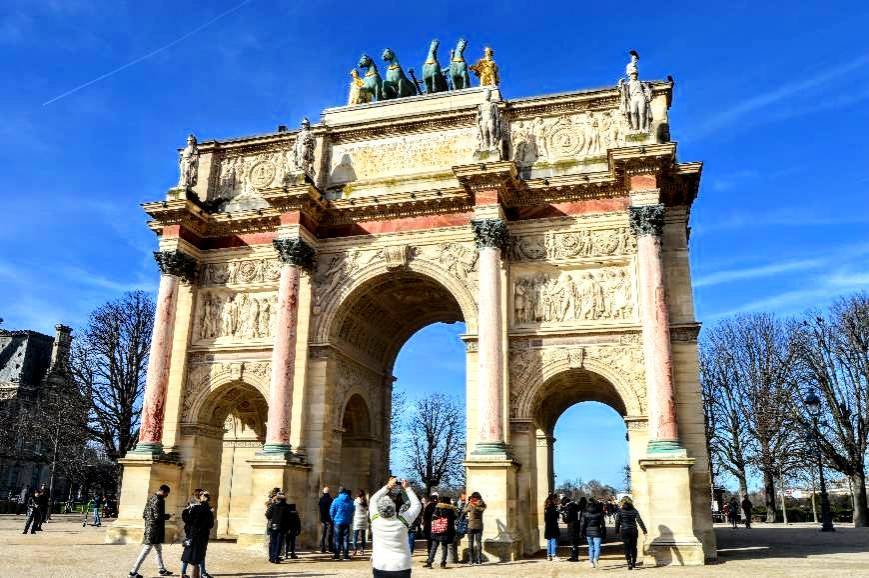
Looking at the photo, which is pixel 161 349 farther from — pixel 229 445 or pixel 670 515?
pixel 670 515

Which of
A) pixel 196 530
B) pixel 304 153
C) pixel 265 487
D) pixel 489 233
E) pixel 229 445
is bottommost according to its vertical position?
pixel 196 530

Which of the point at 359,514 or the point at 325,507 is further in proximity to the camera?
the point at 325,507

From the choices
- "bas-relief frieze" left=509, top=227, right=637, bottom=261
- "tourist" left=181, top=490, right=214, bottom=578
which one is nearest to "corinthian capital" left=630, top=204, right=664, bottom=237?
"bas-relief frieze" left=509, top=227, right=637, bottom=261

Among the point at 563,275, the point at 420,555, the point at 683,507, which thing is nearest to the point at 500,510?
the point at 420,555

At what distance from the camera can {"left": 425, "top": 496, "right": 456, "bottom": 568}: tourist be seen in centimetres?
1497

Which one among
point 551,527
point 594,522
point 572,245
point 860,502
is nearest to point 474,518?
point 551,527

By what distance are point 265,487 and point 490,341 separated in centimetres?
714

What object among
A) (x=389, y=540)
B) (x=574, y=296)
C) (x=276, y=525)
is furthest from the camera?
(x=574, y=296)

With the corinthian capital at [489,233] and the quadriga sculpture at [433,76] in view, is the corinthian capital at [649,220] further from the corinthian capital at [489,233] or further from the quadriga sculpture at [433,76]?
the quadriga sculpture at [433,76]

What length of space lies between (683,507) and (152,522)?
446 inches

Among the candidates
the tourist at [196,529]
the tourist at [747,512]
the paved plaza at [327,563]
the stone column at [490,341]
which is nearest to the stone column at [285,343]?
the paved plaza at [327,563]

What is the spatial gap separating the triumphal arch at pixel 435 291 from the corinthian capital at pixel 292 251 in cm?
9

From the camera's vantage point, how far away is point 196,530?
37.2 ft

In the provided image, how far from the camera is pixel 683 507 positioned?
1659 cm
